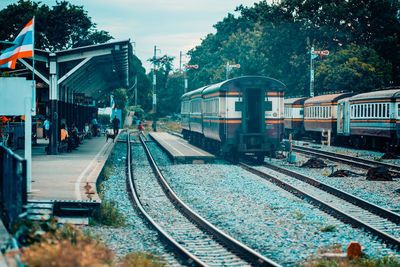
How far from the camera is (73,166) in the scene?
52.5 feet

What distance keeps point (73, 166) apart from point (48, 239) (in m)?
11.2

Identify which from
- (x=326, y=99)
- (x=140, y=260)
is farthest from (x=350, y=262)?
(x=326, y=99)

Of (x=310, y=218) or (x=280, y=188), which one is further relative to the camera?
(x=280, y=188)

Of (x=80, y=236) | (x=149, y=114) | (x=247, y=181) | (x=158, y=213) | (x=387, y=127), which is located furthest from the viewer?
(x=149, y=114)

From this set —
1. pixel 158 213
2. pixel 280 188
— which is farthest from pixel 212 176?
pixel 158 213

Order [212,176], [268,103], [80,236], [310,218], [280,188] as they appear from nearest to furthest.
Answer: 1. [80,236]
2. [310,218]
3. [280,188]
4. [212,176]
5. [268,103]

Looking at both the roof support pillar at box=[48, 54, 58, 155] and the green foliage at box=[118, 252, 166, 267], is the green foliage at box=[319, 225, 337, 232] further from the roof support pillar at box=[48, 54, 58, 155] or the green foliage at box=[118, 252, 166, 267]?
the roof support pillar at box=[48, 54, 58, 155]

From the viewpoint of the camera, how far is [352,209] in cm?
1080

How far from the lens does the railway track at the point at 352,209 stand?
28.7ft

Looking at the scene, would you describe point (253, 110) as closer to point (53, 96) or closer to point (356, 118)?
point (53, 96)

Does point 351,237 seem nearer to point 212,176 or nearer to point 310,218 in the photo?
point 310,218

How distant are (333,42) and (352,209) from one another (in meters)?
39.4

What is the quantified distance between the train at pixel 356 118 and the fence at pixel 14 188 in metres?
19.3

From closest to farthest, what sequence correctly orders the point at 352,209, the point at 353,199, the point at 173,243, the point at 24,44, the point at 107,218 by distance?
1. the point at 173,243
2. the point at 107,218
3. the point at 352,209
4. the point at 24,44
5. the point at 353,199
